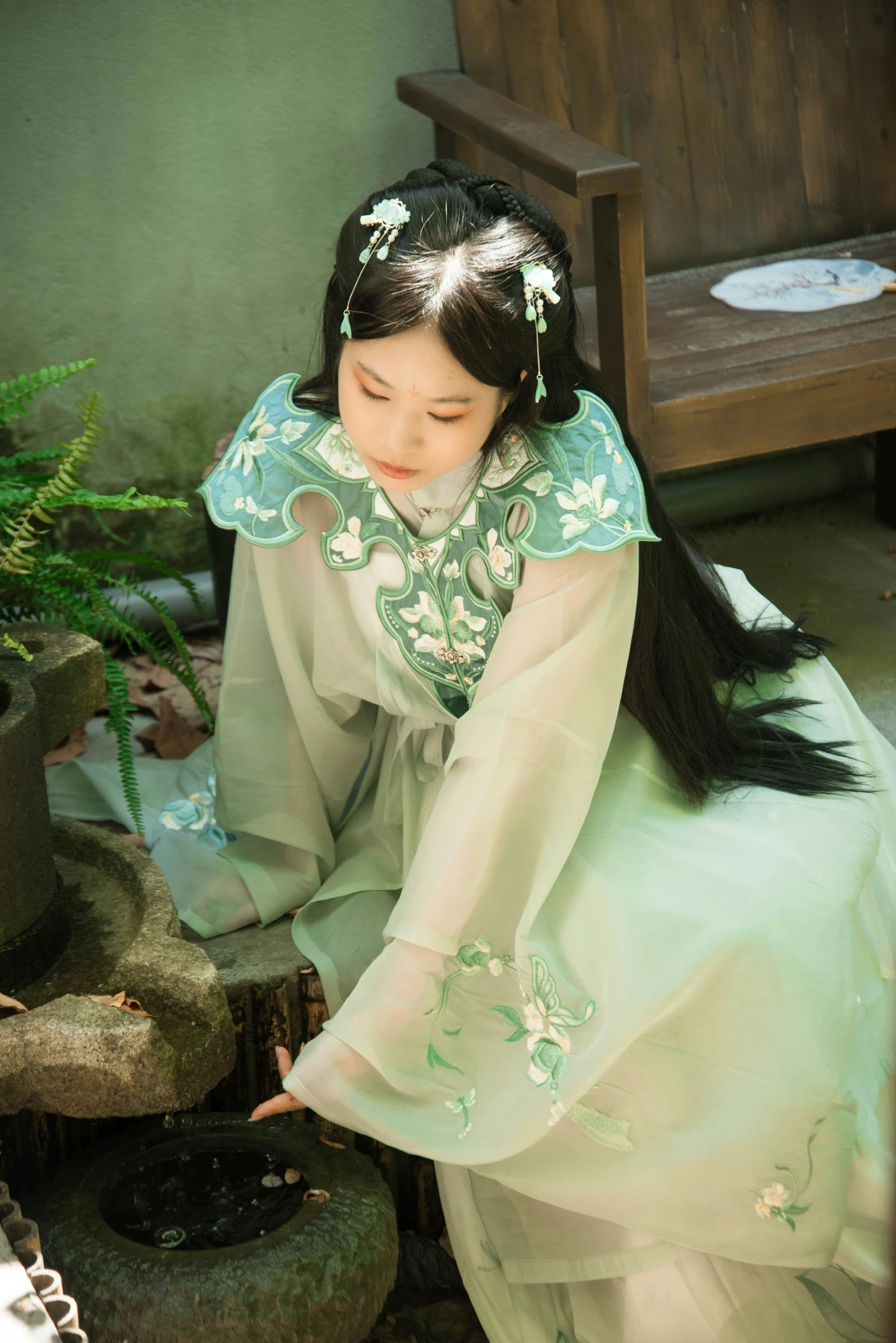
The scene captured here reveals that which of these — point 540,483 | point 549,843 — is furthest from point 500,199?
point 549,843

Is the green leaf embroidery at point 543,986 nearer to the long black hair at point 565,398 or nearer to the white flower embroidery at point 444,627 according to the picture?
the long black hair at point 565,398

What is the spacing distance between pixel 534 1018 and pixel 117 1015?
55cm

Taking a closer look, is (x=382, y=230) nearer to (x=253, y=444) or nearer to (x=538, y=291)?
(x=538, y=291)

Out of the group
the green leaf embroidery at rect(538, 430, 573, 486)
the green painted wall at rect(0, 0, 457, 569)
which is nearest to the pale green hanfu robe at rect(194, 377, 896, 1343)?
the green leaf embroidery at rect(538, 430, 573, 486)

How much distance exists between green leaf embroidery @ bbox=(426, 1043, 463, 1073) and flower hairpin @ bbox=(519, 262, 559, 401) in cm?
98

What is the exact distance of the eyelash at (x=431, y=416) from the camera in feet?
5.86

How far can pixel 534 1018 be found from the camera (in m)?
1.88

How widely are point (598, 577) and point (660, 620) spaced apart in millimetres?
184

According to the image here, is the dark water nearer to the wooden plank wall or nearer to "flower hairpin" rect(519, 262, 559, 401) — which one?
"flower hairpin" rect(519, 262, 559, 401)

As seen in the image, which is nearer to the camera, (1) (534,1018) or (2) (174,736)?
(1) (534,1018)

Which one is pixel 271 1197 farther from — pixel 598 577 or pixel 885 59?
pixel 885 59

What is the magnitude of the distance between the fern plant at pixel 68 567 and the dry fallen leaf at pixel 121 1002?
0.54 meters

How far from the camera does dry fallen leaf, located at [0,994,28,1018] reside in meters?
1.88

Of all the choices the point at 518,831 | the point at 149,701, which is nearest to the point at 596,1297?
the point at 518,831
